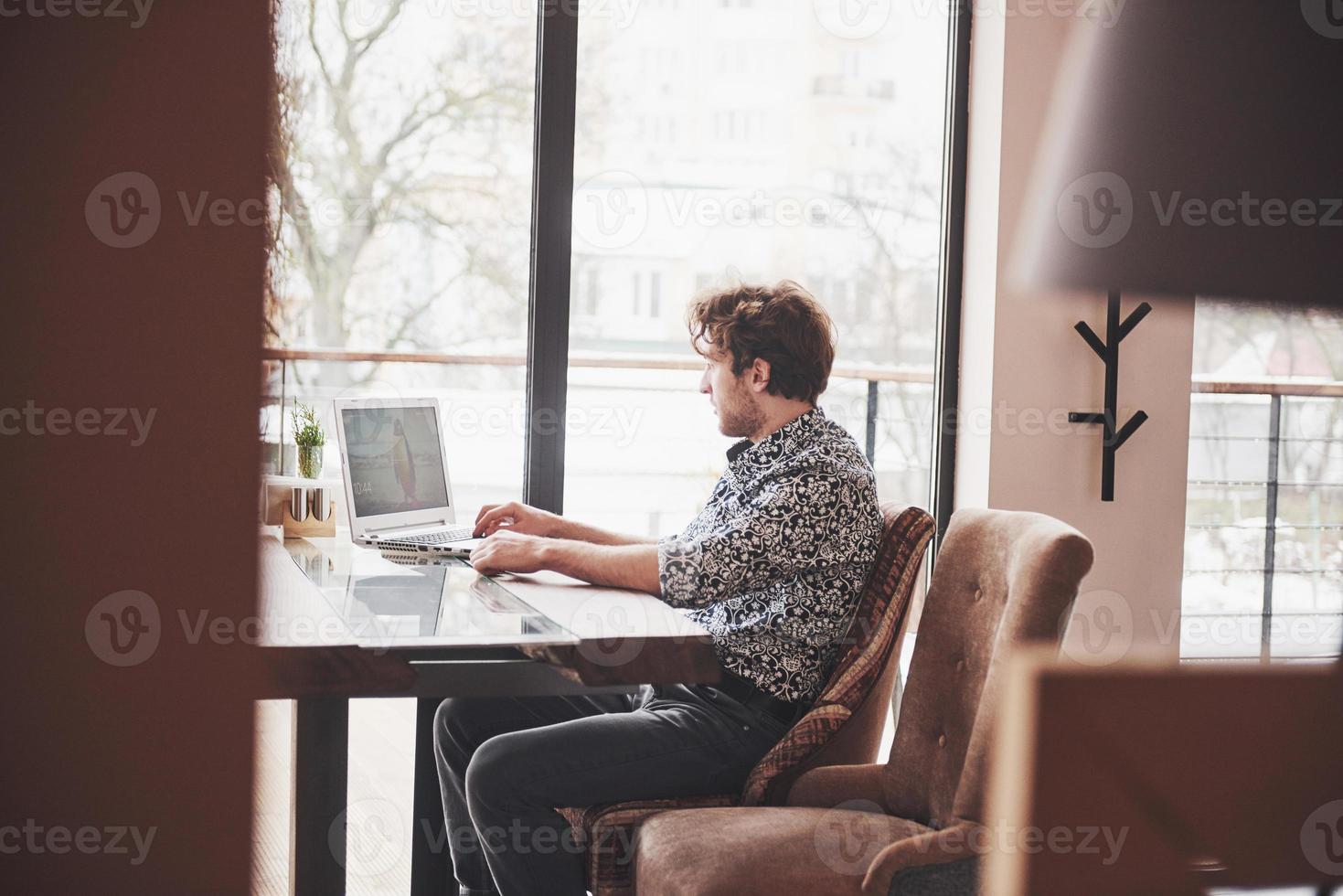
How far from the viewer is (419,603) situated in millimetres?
1641

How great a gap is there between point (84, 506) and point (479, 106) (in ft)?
7.82

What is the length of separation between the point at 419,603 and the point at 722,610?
18.4 inches

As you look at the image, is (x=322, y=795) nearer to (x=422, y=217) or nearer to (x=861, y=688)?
(x=861, y=688)

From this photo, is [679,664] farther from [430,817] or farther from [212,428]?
[212,428]

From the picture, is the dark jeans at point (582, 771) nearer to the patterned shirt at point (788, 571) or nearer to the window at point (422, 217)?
the patterned shirt at point (788, 571)

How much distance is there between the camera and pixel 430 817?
2.10 metres

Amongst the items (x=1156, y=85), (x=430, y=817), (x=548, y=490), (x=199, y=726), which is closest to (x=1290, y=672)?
(x=1156, y=85)

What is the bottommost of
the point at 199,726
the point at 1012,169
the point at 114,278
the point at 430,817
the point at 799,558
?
the point at 430,817

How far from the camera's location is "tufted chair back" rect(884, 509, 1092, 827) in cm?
132
